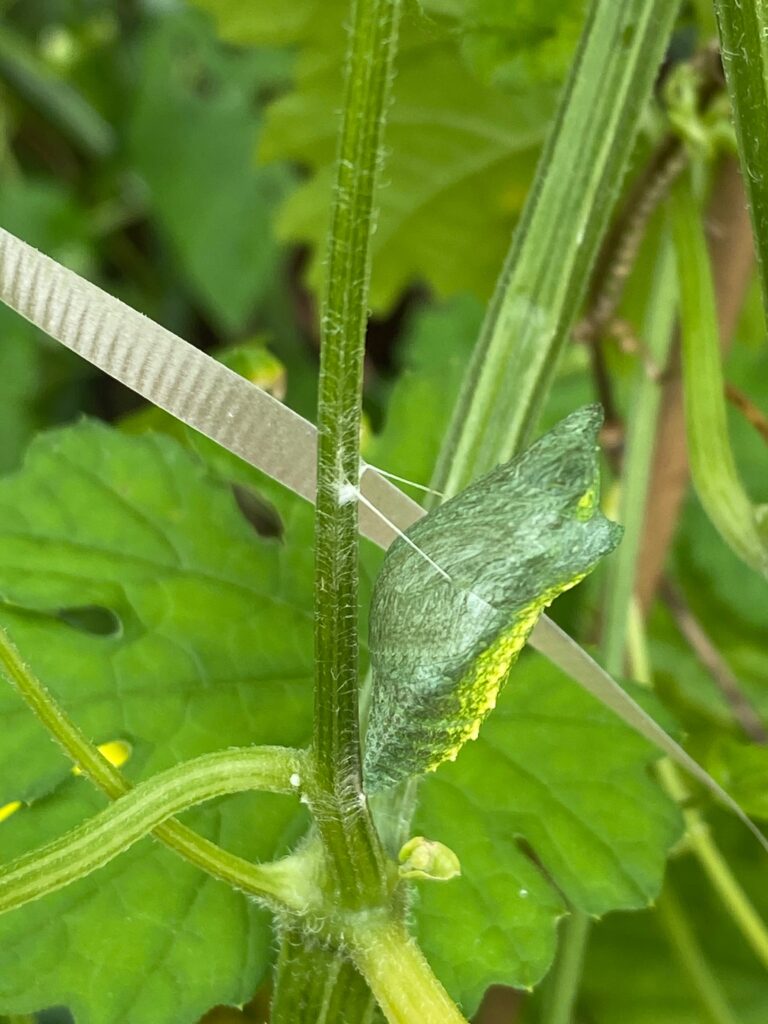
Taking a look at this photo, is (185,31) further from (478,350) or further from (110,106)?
(478,350)

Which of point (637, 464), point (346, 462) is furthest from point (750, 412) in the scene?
point (346, 462)

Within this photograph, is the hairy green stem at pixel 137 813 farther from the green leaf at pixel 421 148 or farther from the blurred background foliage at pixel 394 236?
the green leaf at pixel 421 148

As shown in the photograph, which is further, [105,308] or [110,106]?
[110,106]

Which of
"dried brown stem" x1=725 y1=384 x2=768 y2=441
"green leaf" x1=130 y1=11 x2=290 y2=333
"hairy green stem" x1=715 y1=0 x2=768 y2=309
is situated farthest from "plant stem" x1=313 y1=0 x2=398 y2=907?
"green leaf" x1=130 y1=11 x2=290 y2=333

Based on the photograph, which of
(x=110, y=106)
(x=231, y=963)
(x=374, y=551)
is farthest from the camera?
(x=110, y=106)

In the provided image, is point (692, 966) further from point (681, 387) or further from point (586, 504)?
point (586, 504)

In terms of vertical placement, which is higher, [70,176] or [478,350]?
[70,176]

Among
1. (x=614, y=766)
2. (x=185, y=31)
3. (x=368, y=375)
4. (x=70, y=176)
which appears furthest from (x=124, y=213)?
(x=614, y=766)
